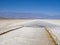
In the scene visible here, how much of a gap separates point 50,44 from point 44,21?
753 centimetres

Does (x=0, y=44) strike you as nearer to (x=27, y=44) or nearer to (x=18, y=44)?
(x=18, y=44)

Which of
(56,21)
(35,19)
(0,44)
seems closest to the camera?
(0,44)

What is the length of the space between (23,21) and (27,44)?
7.63m

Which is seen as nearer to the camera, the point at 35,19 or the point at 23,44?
the point at 23,44

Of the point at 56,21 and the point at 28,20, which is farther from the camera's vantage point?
the point at 28,20

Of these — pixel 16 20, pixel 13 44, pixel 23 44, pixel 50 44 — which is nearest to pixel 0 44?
pixel 13 44

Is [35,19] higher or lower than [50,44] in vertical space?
lower

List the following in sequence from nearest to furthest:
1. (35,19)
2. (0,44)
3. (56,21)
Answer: (0,44), (56,21), (35,19)

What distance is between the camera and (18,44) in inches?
96.8

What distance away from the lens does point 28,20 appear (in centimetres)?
1049

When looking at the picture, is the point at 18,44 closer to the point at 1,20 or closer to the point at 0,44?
the point at 0,44

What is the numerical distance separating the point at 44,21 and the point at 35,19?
2.50ft

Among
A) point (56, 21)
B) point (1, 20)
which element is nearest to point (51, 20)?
point (56, 21)

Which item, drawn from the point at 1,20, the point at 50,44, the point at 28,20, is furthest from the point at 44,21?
the point at 50,44
